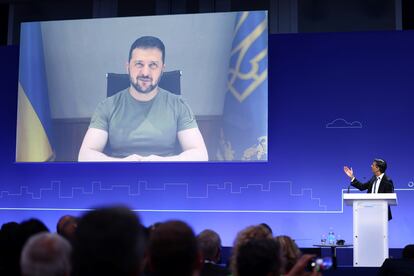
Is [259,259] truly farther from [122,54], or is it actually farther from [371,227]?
[122,54]

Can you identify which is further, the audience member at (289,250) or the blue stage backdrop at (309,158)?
the blue stage backdrop at (309,158)

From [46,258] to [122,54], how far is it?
6.77 metres

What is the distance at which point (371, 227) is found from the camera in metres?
5.69

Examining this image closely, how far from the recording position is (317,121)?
774 cm

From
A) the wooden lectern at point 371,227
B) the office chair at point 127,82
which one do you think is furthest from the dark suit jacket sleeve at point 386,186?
the office chair at point 127,82

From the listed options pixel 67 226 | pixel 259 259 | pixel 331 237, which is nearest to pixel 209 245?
pixel 67 226

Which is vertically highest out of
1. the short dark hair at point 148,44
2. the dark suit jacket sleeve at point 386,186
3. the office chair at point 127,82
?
the short dark hair at point 148,44

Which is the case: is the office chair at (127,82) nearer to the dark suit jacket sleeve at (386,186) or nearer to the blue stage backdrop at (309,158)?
the blue stage backdrop at (309,158)

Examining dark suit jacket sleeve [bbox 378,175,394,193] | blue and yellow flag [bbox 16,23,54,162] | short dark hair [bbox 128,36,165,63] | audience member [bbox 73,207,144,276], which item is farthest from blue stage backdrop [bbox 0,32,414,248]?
audience member [bbox 73,207,144,276]

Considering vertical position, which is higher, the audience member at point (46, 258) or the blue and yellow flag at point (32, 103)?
the blue and yellow flag at point (32, 103)

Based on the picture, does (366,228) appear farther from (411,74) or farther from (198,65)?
(198,65)

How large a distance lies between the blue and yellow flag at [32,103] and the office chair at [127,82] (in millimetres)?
891

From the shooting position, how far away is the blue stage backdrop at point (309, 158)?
7.55 m

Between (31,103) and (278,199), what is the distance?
3446mm
